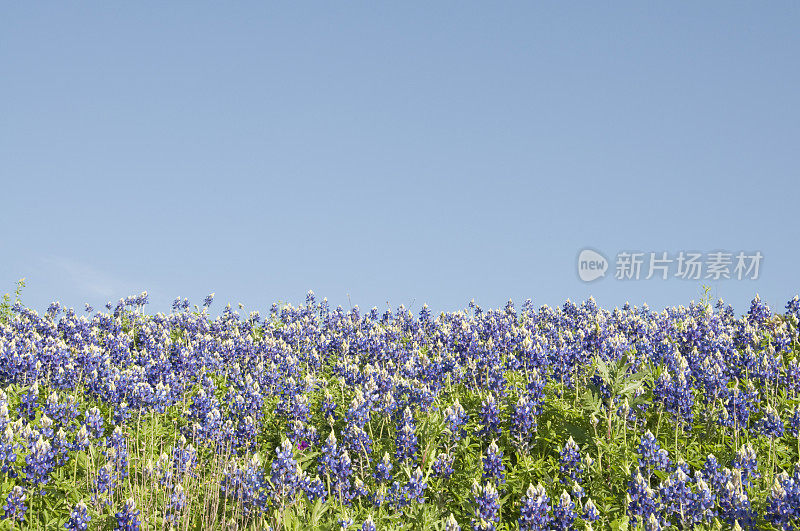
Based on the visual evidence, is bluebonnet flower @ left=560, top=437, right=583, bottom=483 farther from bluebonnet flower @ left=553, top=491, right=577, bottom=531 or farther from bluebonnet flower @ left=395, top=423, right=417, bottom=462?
bluebonnet flower @ left=395, top=423, right=417, bottom=462

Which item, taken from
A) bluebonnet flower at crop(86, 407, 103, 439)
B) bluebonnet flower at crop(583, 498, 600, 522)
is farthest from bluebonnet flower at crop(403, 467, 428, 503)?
bluebonnet flower at crop(86, 407, 103, 439)

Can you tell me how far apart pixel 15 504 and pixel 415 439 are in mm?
3914

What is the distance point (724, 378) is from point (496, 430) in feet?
10.4

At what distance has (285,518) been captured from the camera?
249 inches

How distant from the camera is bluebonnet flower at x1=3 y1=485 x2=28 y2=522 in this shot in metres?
6.59

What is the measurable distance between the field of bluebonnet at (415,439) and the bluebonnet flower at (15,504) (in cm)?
3

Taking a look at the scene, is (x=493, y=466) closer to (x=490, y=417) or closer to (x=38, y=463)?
(x=490, y=417)

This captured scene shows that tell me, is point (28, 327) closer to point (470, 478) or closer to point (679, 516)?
point (470, 478)

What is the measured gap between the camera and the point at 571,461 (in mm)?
6824

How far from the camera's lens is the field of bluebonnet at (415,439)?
651cm

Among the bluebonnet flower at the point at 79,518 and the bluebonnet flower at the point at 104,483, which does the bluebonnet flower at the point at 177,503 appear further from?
the bluebonnet flower at the point at 79,518

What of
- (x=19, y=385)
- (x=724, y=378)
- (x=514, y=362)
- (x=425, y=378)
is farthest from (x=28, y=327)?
(x=724, y=378)

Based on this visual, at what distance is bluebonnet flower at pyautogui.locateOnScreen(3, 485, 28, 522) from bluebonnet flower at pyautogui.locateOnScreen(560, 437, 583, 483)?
5.22 meters

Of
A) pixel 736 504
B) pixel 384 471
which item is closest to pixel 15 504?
pixel 384 471
